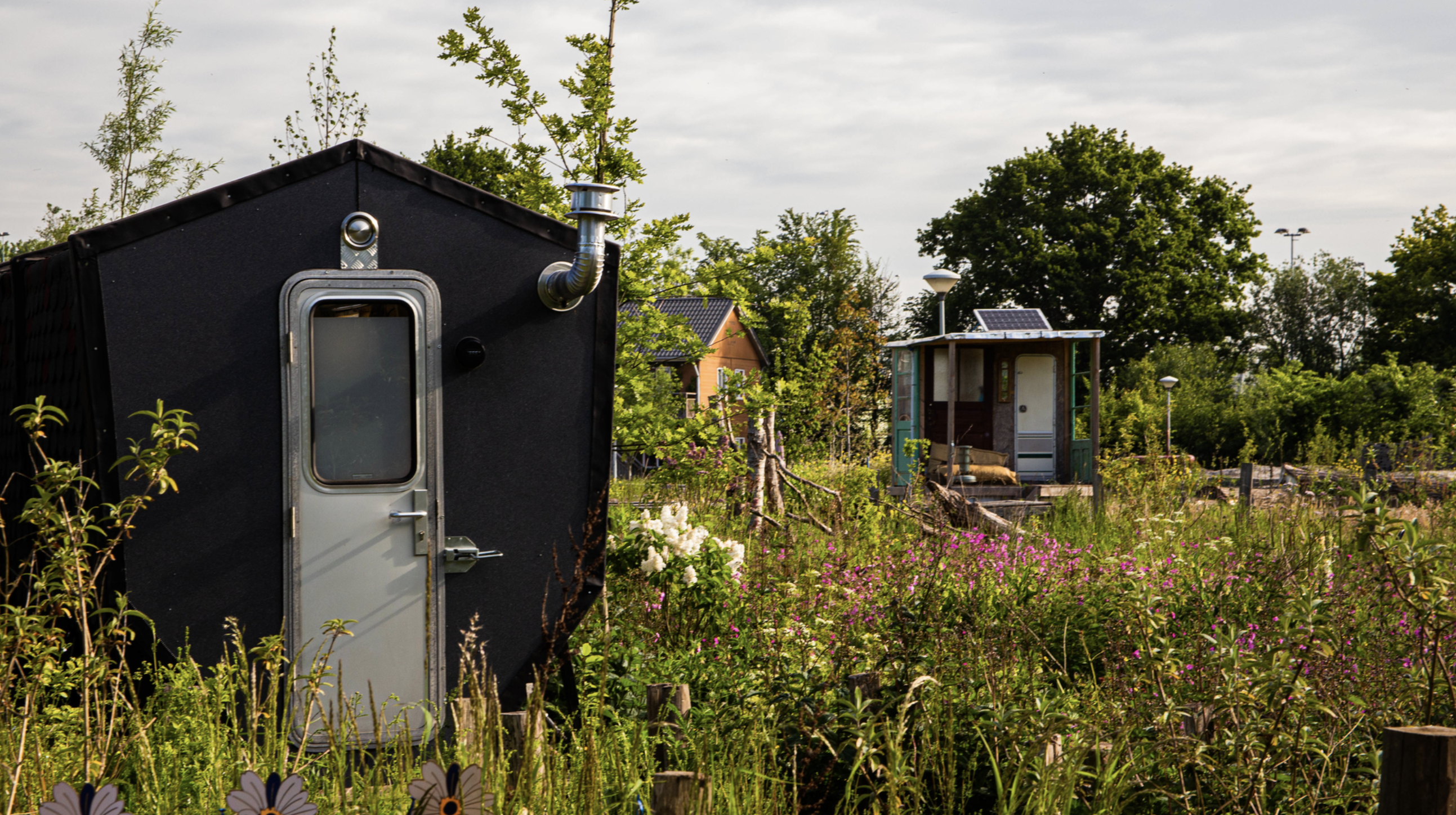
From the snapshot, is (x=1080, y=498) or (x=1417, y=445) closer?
(x=1080, y=498)

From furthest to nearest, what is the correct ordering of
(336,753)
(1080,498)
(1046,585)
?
(1080,498) → (1046,585) → (336,753)

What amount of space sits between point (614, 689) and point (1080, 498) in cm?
724

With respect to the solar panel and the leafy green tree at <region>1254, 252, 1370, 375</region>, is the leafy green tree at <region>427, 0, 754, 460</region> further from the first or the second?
the leafy green tree at <region>1254, 252, 1370, 375</region>

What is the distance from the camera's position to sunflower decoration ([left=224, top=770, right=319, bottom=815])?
66.6 inches

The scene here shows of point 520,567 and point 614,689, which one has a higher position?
point 520,567

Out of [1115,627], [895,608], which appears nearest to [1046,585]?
[1115,627]

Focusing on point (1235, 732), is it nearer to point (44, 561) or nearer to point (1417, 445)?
point (44, 561)

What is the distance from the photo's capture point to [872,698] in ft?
10.6

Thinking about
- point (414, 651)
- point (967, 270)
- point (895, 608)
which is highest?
point (967, 270)

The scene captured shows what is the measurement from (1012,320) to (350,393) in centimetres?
1455

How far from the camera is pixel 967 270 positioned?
33.7 m

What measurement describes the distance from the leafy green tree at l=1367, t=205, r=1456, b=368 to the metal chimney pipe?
3026 centimetres

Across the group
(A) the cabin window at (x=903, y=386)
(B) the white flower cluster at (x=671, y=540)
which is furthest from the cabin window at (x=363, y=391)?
(A) the cabin window at (x=903, y=386)

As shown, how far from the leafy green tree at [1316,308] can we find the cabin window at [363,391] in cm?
4368
